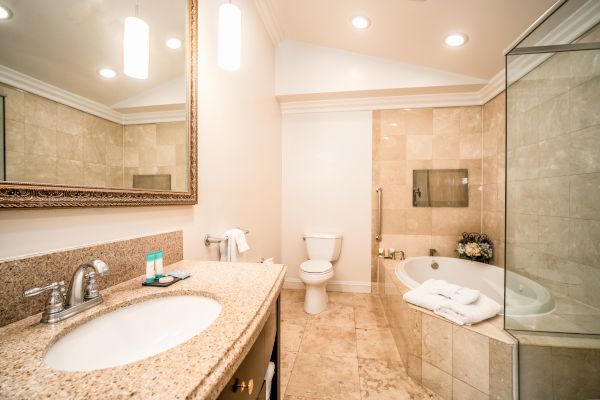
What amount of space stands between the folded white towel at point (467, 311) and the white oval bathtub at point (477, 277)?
0.10 m

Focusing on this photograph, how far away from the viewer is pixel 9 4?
59cm

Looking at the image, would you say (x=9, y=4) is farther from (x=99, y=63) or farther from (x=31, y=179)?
(x=31, y=179)

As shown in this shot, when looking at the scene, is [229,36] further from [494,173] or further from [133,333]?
[494,173]

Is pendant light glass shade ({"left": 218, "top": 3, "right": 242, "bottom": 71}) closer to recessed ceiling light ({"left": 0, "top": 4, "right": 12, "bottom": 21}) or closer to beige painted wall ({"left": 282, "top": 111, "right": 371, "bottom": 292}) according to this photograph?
Result: recessed ceiling light ({"left": 0, "top": 4, "right": 12, "bottom": 21})

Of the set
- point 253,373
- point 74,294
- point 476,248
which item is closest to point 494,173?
point 476,248

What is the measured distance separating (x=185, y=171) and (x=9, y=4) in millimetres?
704

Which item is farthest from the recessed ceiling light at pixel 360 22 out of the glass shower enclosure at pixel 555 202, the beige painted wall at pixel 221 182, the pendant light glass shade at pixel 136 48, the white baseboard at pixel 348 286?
the white baseboard at pixel 348 286

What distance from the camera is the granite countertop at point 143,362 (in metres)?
0.36

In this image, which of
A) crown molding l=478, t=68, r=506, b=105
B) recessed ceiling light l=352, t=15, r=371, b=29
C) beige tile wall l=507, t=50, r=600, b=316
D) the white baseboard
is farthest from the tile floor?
recessed ceiling light l=352, t=15, r=371, b=29

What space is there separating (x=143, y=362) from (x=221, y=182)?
123 centimetres

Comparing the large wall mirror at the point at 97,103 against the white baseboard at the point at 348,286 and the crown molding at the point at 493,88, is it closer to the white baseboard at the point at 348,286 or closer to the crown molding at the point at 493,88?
the white baseboard at the point at 348,286

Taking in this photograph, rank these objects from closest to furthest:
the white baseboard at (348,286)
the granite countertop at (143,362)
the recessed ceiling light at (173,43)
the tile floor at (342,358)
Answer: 1. the granite countertop at (143,362)
2. the recessed ceiling light at (173,43)
3. the tile floor at (342,358)
4. the white baseboard at (348,286)

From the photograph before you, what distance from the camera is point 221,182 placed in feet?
5.15

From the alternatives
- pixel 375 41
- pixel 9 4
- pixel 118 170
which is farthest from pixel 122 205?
pixel 375 41
